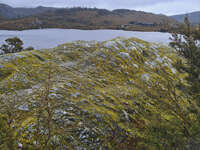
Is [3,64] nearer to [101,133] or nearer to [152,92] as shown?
[101,133]

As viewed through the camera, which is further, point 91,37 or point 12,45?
point 12,45

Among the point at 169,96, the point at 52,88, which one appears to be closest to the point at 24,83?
the point at 52,88

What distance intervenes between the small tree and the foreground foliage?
21.4 metres

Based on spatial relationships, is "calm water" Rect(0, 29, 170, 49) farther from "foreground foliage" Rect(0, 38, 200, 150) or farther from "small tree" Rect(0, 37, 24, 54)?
"foreground foliage" Rect(0, 38, 200, 150)

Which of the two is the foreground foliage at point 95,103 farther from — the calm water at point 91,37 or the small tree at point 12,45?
the small tree at point 12,45

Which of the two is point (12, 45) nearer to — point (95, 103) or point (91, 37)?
point (91, 37)

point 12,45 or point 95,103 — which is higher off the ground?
point 12,45

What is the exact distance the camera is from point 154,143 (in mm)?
2961

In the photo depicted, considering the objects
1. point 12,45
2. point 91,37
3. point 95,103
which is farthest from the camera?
point 12,45

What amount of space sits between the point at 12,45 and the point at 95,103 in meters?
25.9

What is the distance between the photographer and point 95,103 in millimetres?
3299

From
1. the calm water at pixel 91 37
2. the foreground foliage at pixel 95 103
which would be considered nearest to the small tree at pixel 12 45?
the calm water at pixel 91 37

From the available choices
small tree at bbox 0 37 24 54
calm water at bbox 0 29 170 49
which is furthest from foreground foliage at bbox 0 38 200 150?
small tree at bbox 0 37 24 54

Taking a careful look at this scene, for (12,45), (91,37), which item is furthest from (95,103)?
(12,45)
